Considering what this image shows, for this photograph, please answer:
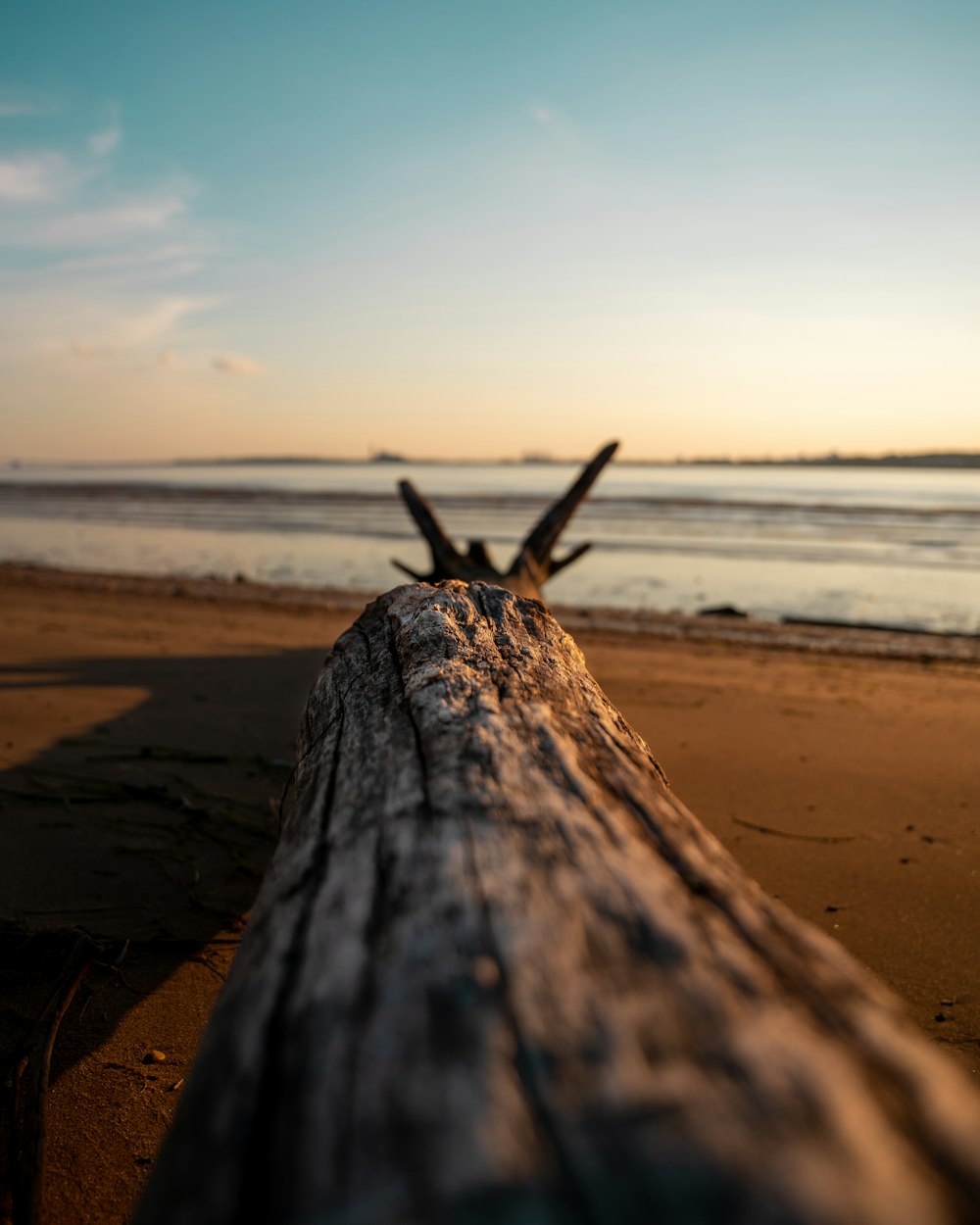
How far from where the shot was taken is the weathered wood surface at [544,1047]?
649 millimetres

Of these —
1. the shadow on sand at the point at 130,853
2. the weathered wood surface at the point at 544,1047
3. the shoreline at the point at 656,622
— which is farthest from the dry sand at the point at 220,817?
the shoreline at the point at 656,622

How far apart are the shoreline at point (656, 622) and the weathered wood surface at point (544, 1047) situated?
7.30 meters

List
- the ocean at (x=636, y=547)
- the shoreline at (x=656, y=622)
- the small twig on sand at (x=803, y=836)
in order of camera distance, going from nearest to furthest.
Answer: the small twig on sand at (x=803, y=836) < the shoreline at (x=656, y=622) < the ocean at (x=636, y=547)

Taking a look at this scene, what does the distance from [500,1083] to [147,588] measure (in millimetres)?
11367

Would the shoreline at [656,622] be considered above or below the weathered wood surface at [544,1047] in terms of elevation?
below

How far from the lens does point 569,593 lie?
11.8m

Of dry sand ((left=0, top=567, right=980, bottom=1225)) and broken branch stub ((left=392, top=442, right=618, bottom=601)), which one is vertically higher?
broken branch stub ((left=392, top=442, right=618, bottom=601))

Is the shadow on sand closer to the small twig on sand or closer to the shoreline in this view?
the small twig on sand

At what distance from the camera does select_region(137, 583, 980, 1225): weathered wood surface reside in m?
0.65

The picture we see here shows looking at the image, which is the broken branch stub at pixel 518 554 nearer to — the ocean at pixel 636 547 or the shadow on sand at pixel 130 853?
the shadow on sand at pixel 130 853

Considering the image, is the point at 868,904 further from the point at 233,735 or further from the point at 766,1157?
the point at 233,735

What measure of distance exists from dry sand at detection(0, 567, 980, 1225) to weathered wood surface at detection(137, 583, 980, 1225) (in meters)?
0.91

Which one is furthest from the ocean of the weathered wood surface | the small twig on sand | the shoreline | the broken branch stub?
the weathered wood surface

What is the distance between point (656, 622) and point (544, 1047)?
8829 mm
